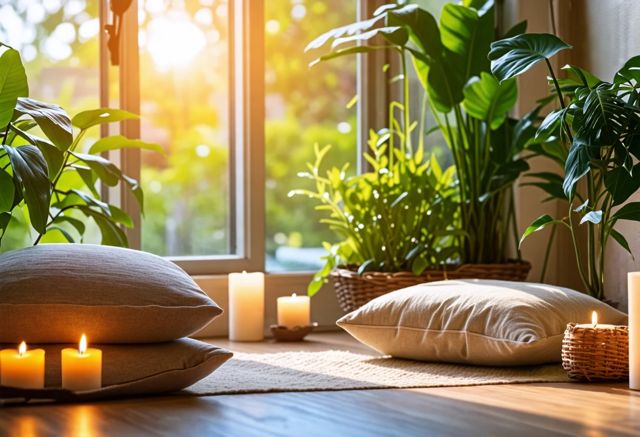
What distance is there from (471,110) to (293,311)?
2.65ft

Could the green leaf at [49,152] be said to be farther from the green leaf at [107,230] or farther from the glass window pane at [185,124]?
the glass window pane at [185,124]

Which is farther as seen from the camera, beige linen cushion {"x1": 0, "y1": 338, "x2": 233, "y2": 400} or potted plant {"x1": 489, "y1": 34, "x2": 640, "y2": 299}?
potted plant {"x1": 489, "y1": 34, "x2": 640, "y2": 299}

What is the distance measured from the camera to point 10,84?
232 centimetres

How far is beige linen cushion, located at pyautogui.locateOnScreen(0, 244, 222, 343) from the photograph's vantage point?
212 cm

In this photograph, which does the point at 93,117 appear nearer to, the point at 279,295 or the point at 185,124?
the point at 185,124

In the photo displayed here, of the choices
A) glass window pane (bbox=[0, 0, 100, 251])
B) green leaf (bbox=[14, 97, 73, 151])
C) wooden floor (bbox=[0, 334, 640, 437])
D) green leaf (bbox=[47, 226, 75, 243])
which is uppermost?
glass window pane (bbox=[0, 0, 100, 251])

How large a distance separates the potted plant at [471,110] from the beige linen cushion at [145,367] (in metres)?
1.08

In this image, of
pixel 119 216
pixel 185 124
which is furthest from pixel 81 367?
pixel 185 124

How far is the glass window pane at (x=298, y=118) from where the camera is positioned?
12.2 feet

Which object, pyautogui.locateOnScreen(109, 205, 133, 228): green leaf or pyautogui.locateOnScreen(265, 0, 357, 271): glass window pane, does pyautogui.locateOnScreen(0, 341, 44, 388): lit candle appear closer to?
pyautogui.locateOnScreen(109, 205, 133, 228): green leaf

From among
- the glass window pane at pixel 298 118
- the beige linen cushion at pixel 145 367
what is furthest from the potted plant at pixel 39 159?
the glass window pane at pixel 298 118

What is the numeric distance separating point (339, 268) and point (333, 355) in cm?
56

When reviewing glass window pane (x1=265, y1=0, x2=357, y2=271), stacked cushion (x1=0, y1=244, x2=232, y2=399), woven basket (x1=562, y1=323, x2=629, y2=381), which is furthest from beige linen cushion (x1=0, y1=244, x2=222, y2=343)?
glass window pane (x1=265, y1=0, x2=357, y2=271)

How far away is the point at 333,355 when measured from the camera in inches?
111
